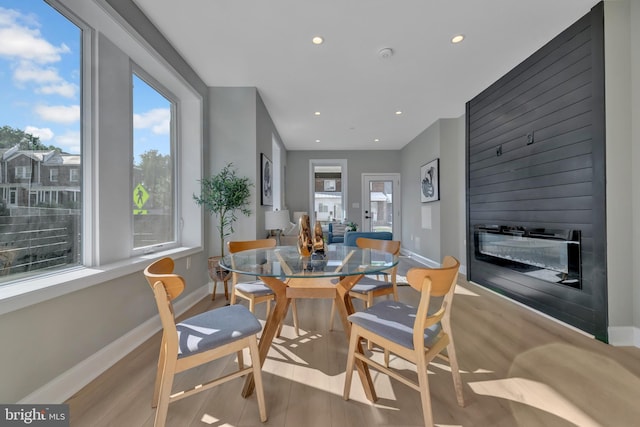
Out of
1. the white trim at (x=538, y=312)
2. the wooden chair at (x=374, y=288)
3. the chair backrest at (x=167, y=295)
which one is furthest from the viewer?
the white trim at (x=538, y=312)

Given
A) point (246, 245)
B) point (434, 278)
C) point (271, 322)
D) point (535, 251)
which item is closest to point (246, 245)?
point (246, 245)

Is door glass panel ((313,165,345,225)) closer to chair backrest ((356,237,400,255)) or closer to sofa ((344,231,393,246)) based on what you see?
Answer: sofa ((344,231,393,246))

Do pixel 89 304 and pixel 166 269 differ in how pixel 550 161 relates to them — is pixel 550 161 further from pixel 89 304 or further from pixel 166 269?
pixel 89 304

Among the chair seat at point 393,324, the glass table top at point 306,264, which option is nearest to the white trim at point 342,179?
the glass table top at point 306,264

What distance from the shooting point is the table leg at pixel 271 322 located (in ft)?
4.93

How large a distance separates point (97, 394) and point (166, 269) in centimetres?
82

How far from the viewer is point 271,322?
1557 millimetres

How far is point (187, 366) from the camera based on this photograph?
3.84ft

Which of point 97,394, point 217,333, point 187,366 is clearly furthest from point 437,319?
point 97,394

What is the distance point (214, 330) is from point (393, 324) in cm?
87

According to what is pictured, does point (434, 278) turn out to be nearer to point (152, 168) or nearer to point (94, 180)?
point (94, 180)

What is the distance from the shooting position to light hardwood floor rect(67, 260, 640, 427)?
4.36ft

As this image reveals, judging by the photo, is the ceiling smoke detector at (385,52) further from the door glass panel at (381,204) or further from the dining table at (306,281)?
the door glass panel at (381,204)

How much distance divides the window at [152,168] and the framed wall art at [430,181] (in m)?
4.12
